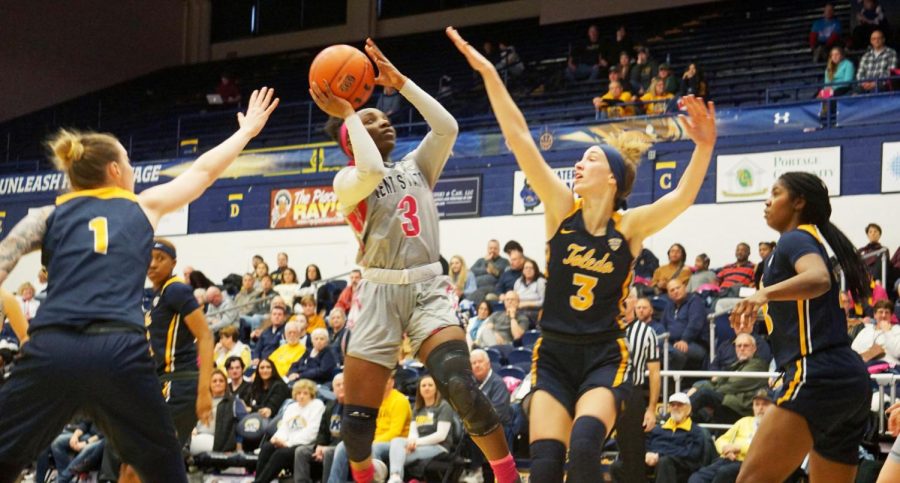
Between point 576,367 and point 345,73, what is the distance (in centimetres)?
209

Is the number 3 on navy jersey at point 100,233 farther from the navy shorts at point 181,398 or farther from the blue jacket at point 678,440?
the blue jacket at point 678,440

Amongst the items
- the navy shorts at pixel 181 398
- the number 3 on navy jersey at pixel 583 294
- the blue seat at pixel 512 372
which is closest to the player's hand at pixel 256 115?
the number 3 on navy jersey at pixel 583 294

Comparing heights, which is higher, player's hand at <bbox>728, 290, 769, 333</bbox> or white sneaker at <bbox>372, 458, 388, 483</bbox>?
player's hand at <bbox>728, 290, 769, 333</bbox>

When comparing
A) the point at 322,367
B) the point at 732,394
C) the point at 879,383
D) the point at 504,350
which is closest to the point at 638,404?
the point at 879,383

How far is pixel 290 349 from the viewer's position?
48.9 feet

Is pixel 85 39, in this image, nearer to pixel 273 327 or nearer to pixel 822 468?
pixel 273 327

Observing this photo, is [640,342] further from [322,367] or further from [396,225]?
[322,367]

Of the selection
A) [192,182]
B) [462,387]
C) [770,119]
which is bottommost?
[462,387]

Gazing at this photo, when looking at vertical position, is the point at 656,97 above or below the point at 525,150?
above

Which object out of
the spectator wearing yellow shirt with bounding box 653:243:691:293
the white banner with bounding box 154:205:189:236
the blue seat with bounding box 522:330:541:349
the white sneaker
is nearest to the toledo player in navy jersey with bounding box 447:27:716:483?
the white sneaker

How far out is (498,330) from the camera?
1405 cm

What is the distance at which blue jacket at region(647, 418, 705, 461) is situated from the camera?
10.1 meters

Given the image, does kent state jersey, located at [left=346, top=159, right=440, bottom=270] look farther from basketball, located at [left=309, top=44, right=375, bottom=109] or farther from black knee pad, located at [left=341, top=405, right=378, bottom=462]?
black knee pad, located at [left=341, top=405, right=378, bottom=462]

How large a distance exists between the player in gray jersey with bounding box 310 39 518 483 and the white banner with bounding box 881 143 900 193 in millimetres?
11495
